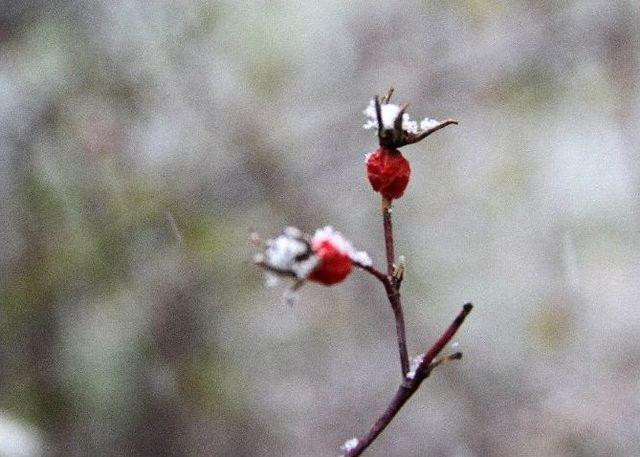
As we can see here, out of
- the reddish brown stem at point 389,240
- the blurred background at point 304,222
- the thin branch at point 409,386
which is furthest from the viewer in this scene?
the blurred background at point 304,222

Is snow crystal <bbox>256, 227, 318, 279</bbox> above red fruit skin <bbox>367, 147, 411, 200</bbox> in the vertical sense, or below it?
below

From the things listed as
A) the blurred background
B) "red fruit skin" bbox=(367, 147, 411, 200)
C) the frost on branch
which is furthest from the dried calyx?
the blurred background

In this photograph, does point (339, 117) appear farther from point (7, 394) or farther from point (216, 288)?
point (7, 394)

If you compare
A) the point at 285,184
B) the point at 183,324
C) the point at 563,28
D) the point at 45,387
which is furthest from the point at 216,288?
the point at 563,28

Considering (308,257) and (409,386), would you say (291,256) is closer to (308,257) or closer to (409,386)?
(308,257)

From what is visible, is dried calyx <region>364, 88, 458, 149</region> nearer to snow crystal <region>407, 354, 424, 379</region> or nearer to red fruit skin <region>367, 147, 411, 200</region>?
red fruit skin <region>367, 147, 411, 200</region>

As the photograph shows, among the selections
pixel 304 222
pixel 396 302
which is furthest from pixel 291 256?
pixel 304 222

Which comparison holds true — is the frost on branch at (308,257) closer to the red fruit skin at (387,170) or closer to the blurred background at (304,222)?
the red fruit skin at (387,170)

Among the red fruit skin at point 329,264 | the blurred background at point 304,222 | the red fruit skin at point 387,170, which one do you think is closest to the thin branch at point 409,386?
the red fruit skin at point 329,264
